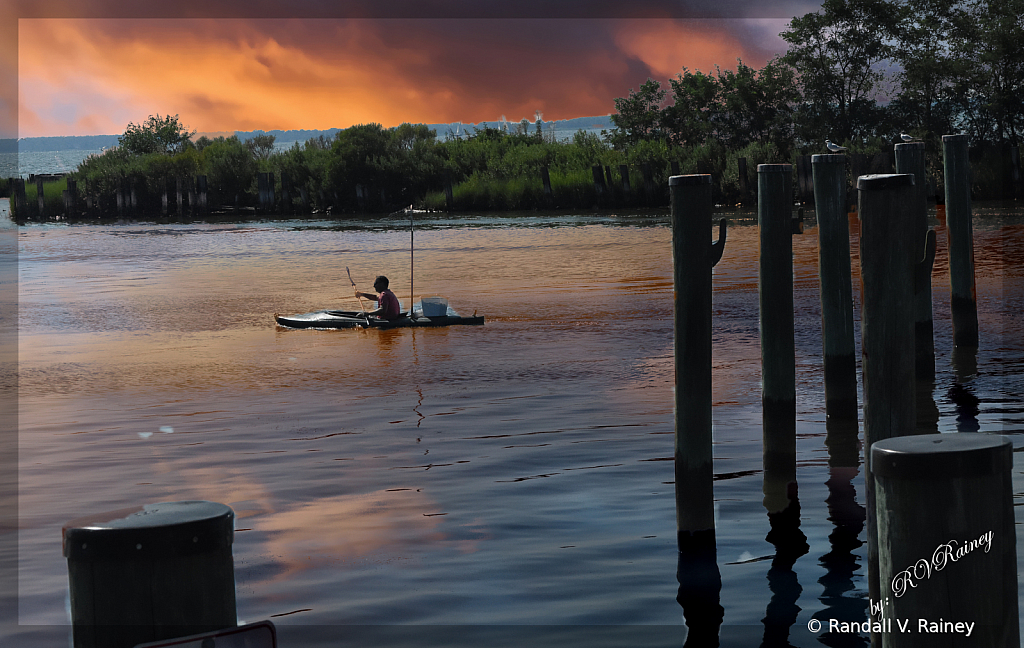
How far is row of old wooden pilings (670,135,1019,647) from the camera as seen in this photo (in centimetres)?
352

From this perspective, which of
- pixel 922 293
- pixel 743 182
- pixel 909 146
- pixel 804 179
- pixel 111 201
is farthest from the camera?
pixel 111 201

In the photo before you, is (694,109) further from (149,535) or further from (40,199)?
(149,535)

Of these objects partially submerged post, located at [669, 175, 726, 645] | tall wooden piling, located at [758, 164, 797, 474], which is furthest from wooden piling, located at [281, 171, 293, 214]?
partially submerged post, located at [669, 175, 726, 645]

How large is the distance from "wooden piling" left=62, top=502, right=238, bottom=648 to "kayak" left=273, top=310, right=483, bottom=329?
54.0 ft

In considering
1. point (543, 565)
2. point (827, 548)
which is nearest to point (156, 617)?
point (543, 565)

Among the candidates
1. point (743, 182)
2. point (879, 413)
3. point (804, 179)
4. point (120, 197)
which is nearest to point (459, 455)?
point (879, 413)

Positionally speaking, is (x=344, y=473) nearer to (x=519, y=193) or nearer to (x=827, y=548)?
(x=827, y=548)

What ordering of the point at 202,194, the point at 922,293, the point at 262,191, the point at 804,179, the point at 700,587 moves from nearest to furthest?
the point at 700,587, the point at 922,293, the point at 804,179, the point at 262,191, the point at 202,194

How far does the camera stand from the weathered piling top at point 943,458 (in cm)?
349

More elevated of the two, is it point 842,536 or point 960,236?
point 960,236

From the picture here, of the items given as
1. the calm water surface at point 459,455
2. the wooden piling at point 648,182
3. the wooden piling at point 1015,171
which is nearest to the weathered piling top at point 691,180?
the calm water surface at point 459,455

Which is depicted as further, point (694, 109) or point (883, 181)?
point (694, 109)

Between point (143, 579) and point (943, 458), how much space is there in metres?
2.29

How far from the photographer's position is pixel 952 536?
3.49m
